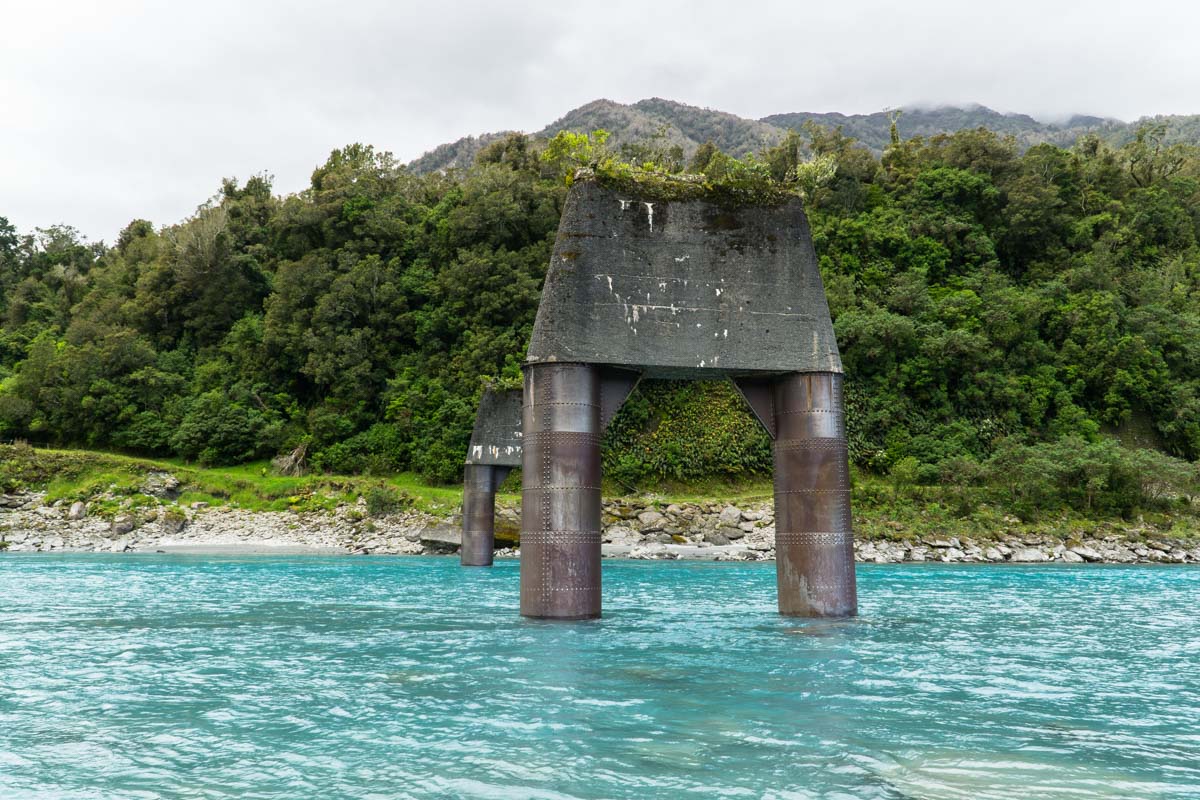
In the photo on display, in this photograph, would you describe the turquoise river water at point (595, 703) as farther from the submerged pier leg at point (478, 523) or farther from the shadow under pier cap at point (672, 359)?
the submerged pier leg at point (478, 523)

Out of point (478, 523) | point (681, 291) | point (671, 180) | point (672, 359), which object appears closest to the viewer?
point (672, 359)

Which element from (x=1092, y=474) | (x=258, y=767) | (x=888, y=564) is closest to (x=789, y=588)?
(x=258, y=767)

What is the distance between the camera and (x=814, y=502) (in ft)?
52.6

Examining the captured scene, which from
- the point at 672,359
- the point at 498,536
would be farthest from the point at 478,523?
the point at 672,359

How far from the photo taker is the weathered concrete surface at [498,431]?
1412 inches

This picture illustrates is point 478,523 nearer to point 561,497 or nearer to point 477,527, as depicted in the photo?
point 477,527

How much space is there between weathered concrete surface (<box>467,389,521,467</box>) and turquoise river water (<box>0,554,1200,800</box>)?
15325 mm

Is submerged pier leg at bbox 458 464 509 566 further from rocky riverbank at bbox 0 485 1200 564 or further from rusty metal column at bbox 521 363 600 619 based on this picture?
rusty metal column at bbox 521 363 600 619

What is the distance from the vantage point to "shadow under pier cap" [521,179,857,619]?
15.8 metres

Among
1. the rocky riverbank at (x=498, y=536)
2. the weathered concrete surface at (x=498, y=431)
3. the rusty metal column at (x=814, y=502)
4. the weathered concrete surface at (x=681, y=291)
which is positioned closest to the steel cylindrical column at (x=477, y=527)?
the weathered concrete surface at (x=498, y=431)

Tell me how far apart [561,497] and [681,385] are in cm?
4962

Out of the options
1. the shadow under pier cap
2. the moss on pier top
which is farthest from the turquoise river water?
the moss on pier top

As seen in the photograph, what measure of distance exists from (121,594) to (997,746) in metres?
23.7

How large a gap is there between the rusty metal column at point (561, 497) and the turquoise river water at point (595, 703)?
2.40ft
